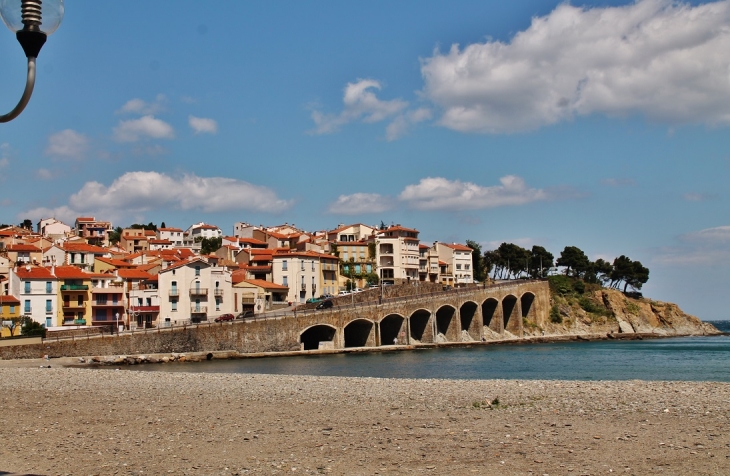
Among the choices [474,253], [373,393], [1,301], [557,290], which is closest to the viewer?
[373,393]

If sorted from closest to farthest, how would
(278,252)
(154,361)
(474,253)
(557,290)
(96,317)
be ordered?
(154,361)
(96,317)
(278,252)
(557,290)
(474,253)

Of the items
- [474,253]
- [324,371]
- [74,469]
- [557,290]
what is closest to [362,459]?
[74,469]

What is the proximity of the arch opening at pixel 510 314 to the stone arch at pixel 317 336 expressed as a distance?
39.5 m

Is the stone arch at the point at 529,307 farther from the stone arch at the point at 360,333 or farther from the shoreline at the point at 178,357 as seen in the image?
the stone arch at the point at 360,333

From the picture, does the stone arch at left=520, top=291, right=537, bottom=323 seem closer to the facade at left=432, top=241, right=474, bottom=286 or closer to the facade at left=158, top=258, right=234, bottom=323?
the facade at left=432, top=241, right=474, bottom=286

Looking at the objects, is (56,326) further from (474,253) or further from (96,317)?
(474,253)

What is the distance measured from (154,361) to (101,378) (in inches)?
900

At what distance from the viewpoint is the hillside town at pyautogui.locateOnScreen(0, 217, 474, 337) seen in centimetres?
7219

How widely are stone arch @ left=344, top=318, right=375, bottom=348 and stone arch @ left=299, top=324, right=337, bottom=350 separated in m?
2.82

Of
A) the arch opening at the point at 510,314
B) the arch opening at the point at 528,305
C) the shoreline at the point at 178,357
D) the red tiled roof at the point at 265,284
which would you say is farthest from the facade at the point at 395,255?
the red tiled roof at the point at 265,284

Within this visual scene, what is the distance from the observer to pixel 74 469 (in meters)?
13.8

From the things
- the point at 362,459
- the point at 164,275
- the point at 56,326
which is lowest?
the point at 362,459

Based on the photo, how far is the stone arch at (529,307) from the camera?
376 ft

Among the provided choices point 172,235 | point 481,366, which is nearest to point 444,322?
point 481,366
